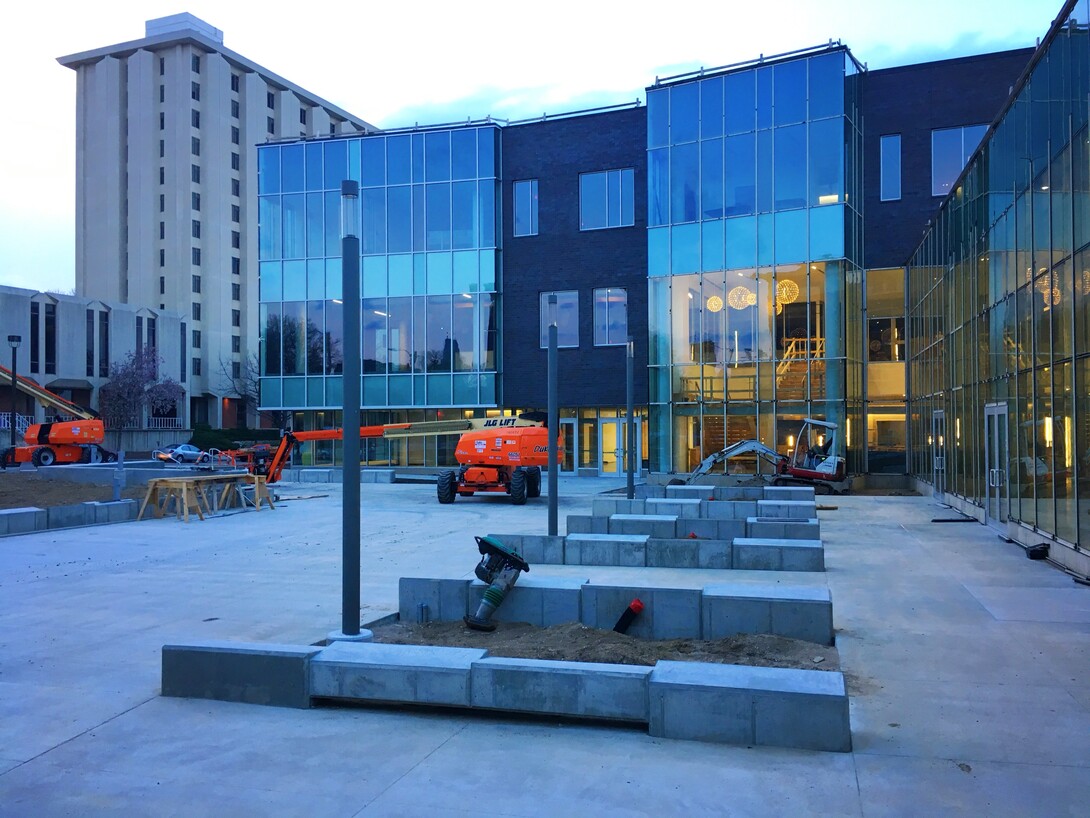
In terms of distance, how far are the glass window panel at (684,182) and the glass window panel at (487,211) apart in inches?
328

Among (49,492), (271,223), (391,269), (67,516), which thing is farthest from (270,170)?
(67,516)

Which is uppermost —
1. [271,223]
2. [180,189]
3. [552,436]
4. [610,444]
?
[180,189]

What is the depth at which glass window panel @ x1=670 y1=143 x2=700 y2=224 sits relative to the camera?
33562 millimetres

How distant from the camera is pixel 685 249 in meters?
33.8

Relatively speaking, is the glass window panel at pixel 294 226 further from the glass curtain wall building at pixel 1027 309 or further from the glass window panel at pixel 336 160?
the glass curtain wall building at pixel 1027 309

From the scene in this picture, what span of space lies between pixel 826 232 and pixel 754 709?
90.7 ft

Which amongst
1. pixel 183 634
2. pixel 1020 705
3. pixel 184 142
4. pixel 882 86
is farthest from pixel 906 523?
pixel 184 142

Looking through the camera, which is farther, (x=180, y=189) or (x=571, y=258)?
(x=180, y=189)

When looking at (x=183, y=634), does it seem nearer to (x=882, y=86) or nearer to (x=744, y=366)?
(x=744, y=366)

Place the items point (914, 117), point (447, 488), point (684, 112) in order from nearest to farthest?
point (447, 488), point (914, 117), point (684, 112)

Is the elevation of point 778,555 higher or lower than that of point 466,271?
lower

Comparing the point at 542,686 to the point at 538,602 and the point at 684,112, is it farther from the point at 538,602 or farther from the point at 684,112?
the point at 684,112

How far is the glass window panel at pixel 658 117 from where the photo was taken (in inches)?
1341

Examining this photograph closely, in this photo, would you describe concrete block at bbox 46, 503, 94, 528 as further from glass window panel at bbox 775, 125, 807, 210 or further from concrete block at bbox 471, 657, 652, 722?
glass window panel at bbox 775, 125, 807, 210
